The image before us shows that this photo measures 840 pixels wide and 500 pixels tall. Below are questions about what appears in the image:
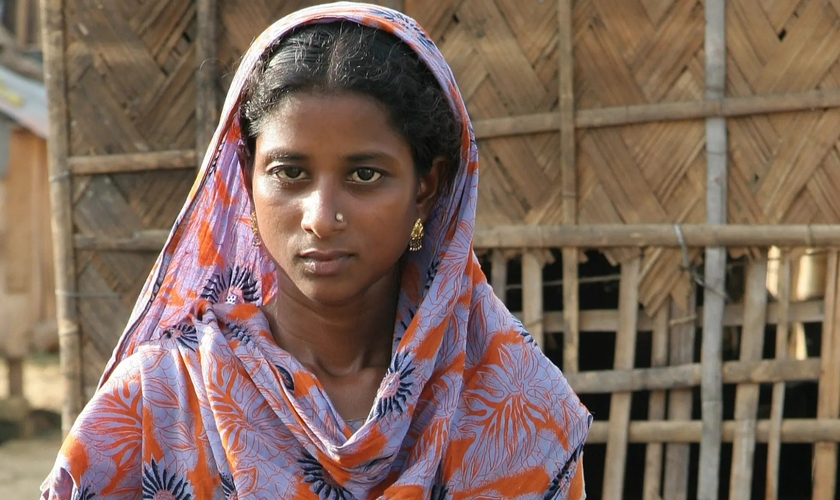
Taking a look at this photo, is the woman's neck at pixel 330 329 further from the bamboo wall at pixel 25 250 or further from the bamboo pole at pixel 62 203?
the bamboo wall at pixel 25 250

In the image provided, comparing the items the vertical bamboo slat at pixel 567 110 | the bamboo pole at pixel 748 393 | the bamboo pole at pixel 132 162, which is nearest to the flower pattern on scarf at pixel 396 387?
the vertical bamboo slat at pixel 567 110

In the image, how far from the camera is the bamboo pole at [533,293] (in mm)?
4199

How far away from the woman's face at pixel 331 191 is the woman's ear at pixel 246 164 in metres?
0.10

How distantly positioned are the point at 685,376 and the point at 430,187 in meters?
2.38

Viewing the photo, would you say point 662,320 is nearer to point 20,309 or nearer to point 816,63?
point 816,63

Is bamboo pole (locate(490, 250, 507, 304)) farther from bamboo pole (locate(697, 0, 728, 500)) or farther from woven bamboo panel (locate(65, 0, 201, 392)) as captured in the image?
woven bamboo panel (locate(65, 0, 201, 392))

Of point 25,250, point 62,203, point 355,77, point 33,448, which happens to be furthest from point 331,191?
point 25,250

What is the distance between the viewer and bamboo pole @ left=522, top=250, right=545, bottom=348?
4.20 meters

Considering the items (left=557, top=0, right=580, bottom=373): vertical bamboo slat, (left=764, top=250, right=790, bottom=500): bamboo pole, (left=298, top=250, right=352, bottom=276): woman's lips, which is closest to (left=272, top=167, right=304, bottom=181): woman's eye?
(left=298, top=250, right=352, bottom=276): woman's lips

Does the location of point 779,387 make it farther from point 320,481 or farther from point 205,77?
point 320,481

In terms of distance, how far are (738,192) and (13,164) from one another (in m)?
6.96

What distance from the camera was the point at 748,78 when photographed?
3.93m

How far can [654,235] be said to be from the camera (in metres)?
4.02

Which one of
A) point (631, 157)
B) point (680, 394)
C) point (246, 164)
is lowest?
point (246, 164)
